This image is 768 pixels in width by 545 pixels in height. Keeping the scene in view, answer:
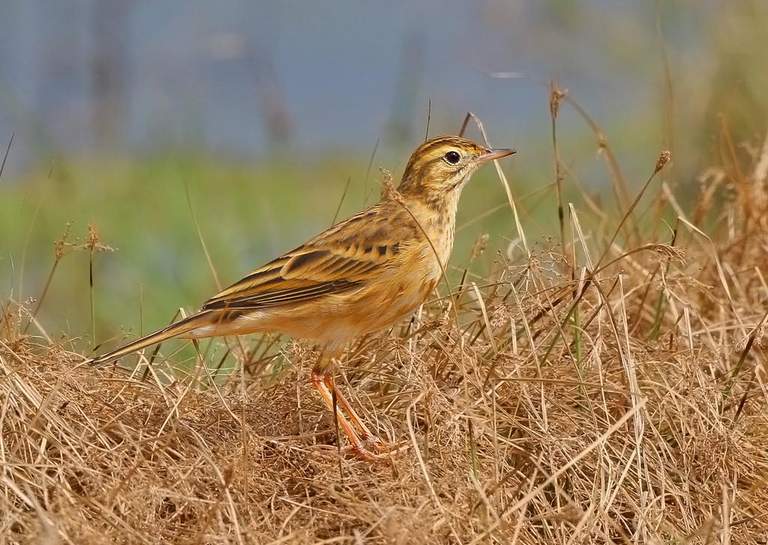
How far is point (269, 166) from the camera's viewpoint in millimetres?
13656

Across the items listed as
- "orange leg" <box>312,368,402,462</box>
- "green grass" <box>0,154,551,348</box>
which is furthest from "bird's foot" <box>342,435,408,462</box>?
"green grass" <box>0,154,551,348</box>

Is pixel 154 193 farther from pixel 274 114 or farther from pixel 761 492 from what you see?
pixel 761 492

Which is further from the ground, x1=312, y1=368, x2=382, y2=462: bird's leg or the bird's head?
the bird's head

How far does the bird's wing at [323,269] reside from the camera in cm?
576

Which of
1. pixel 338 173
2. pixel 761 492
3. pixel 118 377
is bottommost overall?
pixel 338 173

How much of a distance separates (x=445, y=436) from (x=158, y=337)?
3.90 feet

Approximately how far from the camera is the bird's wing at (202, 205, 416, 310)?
576 cm

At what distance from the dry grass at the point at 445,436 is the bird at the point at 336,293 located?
0.13 metres

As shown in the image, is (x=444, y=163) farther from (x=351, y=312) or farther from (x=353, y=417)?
(x=353, y=417)

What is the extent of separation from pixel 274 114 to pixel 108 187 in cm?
295

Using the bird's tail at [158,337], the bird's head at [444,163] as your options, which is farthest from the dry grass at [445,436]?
the bird's head at [444,163]

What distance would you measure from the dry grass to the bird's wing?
1.00 feet

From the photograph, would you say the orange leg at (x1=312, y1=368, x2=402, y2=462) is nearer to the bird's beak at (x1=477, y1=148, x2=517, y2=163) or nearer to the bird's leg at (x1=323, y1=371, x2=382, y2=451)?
the bird's leg at (x1=323, y1=371, x2=382, y2=451)

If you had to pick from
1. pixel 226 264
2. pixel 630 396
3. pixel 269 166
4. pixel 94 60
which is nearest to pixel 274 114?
pixel 226 264
